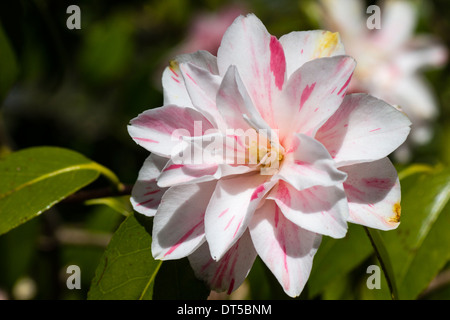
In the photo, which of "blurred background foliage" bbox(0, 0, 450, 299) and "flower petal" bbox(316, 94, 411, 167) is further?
"blurred background foliage" bbox(0, 0, 450, 299)

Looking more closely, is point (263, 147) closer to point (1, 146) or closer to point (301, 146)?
point (301, 146)

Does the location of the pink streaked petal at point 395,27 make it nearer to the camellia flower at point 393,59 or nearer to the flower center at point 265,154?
the camellia flower at point 393,59

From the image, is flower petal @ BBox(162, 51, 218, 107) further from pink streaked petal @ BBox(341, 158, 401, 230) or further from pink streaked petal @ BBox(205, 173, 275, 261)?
pink streaked petal @ BBox(341, 158, 401, 230)

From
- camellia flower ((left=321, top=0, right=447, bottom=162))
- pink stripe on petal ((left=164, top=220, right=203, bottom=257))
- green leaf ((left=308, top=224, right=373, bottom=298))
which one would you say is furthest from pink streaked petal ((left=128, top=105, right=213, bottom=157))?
camellia flower ((left=321, top=0, right=447, bottom=162))

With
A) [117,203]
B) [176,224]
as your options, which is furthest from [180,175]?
A: [117,203]

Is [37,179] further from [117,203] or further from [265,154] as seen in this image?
[265,154]
